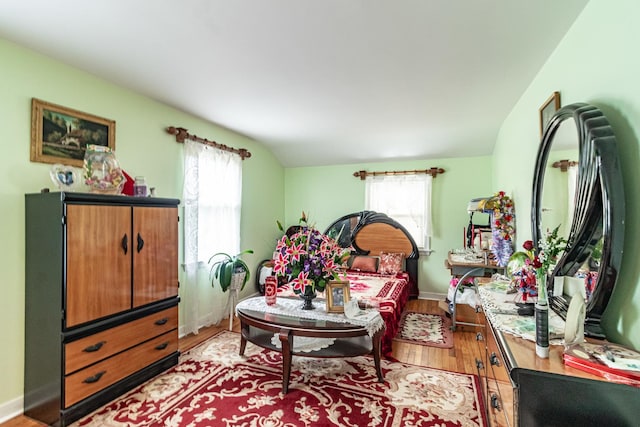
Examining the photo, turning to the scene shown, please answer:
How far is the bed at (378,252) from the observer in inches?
168

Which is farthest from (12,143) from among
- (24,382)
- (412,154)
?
(412,154)

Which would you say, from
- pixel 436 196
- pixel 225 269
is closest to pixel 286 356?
pixel 225 269

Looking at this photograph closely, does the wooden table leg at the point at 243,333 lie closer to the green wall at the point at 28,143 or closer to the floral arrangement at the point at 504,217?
the green wall at the point at 28,143

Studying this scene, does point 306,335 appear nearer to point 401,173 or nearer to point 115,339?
point 115,339

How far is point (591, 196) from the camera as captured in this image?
4.32ft

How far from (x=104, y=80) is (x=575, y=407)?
364 cm

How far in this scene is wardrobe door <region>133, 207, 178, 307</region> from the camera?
2406 millimetres

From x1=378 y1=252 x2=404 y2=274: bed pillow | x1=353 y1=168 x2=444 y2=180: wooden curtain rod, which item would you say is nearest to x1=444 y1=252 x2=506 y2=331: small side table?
x1=378 y1=252 x2=404 y2=274: bed pillow

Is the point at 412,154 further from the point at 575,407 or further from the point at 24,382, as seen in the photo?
the point at 24,382

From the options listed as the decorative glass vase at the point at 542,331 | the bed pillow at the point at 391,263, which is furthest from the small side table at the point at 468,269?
the decorative glass vase at the point at 542,331

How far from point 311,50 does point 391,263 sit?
3441 millimetres

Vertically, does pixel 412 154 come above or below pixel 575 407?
above

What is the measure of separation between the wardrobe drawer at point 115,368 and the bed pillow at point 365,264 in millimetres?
2894

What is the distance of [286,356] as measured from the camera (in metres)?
2.27
